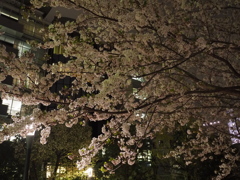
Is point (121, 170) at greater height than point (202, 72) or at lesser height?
lesser

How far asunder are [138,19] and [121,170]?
552 inches

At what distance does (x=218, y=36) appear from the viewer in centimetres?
774

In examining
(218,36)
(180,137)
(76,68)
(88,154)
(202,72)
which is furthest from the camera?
(180,137)

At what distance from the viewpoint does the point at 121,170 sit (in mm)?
17016

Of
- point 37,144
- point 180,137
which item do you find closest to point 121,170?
point 180,137

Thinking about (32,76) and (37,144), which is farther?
(37,144)

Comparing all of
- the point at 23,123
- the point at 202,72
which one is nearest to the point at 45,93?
the point at 23,123

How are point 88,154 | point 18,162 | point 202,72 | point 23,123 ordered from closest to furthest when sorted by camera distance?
point 23,123 → point 88,154 → point 202,72 → point 18,162

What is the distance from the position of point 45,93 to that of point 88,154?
241 cm

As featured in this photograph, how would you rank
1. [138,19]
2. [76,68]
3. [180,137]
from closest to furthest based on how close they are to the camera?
[138,19] < [76,68] < [180,137]

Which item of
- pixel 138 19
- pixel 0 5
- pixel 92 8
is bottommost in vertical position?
pixel 138 19

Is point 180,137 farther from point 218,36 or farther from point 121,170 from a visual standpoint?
point 218,36

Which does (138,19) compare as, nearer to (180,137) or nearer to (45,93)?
(45,93)

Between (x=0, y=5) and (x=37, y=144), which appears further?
(x=0, y=5)
